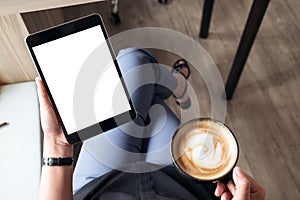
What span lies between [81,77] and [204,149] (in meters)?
0.25

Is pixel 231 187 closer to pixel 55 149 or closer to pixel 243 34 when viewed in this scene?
pixel 55 149

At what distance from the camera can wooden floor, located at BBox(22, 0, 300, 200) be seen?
0.98 m

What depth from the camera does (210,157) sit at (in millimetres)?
576

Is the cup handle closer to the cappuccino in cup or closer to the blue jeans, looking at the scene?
the cappuccino in cup

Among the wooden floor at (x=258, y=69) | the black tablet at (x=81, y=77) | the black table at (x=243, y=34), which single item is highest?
the black tablet at (x=81, y=77)

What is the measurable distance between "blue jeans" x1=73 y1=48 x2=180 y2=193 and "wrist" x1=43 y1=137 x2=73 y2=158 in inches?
2.7

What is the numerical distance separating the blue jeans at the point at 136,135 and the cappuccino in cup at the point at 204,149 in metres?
0.11

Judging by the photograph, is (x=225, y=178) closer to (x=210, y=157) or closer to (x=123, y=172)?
(x=210, y=157)

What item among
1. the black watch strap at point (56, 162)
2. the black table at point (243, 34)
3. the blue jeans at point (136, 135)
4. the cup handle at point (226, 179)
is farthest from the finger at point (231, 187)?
the black table at point (243, 34)

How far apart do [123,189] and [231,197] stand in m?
0.19

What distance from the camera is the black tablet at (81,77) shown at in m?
0.55

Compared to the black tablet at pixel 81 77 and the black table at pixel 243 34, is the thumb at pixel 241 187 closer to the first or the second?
the black tablet at pixel 81 77

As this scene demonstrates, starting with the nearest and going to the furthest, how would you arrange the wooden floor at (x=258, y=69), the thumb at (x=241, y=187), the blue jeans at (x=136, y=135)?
the thumb at (x=241, y=187) < the blue jeans at (x=136, y=135) < the wooden floor at (x=258, y=69)

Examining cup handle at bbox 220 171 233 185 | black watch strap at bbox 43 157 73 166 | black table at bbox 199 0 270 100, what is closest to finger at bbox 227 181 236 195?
cup handle at bbox 220 171 233 185
